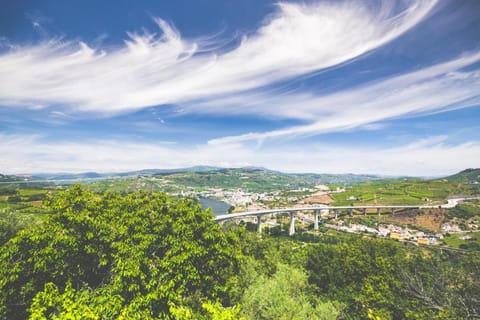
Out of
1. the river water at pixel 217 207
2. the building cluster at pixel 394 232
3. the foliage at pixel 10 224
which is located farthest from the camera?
the river water at pixel 217 207

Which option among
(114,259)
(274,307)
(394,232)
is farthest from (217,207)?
(114,259)

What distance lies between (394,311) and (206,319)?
1666cm

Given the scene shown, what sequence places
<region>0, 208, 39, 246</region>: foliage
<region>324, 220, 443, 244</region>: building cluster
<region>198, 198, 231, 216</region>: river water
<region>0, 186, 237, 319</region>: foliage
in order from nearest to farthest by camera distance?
<region>0, 186, 237, 319</region>: foliage
<region>0, 208, 39, 246</region>: foliage
<region>324, 220, 443, 244</region>: building cluster
<region>198, 198, 231, 216</region>: river water

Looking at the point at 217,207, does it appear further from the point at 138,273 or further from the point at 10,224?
the point at 138,273

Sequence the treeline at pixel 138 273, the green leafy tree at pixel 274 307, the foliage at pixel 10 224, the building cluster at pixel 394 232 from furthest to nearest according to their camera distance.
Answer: the building cluster at pixel 394 232
the foliage at pixel 10 224
the green leafy tree at pixel 274 307
the treeline at pixel 138 273

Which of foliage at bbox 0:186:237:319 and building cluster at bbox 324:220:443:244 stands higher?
foliage at bbox 0:186:237:319

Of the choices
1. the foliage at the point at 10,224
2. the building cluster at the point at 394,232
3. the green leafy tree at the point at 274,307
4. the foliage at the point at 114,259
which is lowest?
the building cluster at the point at 394,232

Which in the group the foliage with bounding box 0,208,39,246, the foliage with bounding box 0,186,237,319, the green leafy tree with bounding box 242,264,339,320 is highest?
the foliage with bounding box 0,186,237,319

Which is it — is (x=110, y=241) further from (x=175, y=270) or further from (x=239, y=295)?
(x=239, y=295)

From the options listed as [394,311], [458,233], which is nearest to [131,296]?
[394,311]

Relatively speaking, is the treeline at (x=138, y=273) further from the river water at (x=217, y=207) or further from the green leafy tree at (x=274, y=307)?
the river water at (x=217, y=207)

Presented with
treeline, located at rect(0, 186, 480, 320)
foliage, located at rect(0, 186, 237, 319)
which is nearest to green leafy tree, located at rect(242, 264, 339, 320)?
treeline, located at rect(0, 186, 480, 320)

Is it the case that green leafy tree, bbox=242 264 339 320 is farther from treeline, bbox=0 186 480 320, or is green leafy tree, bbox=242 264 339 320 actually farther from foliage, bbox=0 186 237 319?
foliage, bbox=0 186 237 319

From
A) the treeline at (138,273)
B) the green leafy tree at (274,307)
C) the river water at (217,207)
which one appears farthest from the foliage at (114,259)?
the river water at (217,207)
